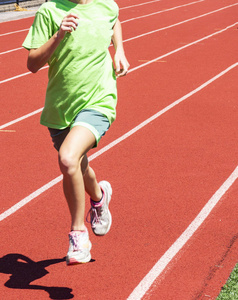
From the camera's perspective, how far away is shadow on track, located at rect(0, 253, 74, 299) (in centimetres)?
405

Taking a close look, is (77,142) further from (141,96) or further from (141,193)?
(141,96)

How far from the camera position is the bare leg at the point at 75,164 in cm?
378

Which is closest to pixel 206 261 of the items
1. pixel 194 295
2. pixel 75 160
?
pixel 194 295

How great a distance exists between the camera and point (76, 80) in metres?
4.05

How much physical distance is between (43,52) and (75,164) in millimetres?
685

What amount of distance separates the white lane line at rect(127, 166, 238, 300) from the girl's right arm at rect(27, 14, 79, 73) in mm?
1504

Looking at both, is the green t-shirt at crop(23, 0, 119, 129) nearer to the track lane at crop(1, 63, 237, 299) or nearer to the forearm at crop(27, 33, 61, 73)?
the forearm at crop(27, 33, 61, 73)

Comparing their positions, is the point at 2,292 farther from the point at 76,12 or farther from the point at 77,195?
the point at 76,12

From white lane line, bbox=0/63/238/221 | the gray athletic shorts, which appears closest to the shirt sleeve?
the gray athletic shorts

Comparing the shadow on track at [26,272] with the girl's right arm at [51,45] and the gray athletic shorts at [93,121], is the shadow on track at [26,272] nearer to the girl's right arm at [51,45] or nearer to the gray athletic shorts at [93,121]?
the gray athletic shorts at [93,121]

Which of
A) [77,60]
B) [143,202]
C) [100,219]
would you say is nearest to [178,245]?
[100,219]

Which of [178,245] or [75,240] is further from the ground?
[75,240]

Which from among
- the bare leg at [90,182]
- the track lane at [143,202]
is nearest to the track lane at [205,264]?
the track lane at [143,202]

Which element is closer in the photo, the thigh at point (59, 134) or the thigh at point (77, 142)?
the thigh at point (77, 142)
